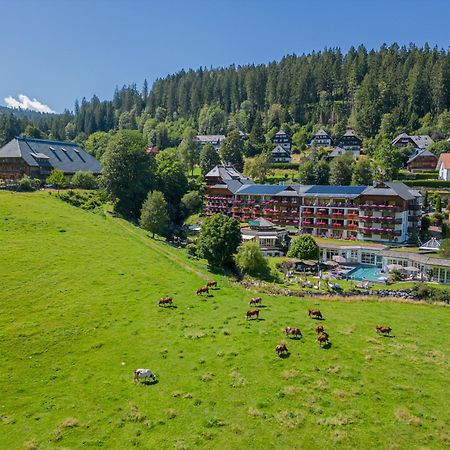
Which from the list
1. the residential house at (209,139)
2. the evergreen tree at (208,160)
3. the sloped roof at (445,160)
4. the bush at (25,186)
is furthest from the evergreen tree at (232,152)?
the bush at (25,186)

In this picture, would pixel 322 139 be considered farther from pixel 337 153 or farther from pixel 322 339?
pixel 322 339

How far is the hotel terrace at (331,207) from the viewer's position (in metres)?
89.7

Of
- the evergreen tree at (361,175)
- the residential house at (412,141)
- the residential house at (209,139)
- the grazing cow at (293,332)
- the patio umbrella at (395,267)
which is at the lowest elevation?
the patio umbrella at (395,267)

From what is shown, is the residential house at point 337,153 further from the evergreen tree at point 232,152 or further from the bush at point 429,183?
the bush at point 429,183

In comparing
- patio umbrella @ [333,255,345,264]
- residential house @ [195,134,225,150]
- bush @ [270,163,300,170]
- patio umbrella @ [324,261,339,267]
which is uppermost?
residential house @ [195,134,225,150]

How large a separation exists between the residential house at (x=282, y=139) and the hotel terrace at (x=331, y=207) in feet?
215

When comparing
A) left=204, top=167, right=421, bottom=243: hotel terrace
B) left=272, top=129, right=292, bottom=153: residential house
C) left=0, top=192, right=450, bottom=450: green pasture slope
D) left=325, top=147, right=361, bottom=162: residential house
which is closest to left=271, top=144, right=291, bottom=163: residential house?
left=272, top=129, right=292, bottom=153: residential house

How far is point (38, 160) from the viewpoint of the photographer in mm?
112375

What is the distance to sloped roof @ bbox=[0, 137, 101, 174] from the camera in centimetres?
11119

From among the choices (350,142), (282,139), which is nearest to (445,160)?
(350,142)

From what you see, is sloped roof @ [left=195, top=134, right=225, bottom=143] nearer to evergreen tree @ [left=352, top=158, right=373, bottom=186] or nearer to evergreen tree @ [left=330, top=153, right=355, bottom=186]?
evergreen tree @ [left=330, top=153, right=355, bottom=186]

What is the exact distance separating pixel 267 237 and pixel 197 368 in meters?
54.9

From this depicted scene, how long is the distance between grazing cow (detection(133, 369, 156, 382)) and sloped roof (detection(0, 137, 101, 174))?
91.4 m

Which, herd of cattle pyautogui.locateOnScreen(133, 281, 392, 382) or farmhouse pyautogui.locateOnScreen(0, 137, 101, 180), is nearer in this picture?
herd of cattle pyautogui.locateOnScreen(133, 281, 392, 382)
